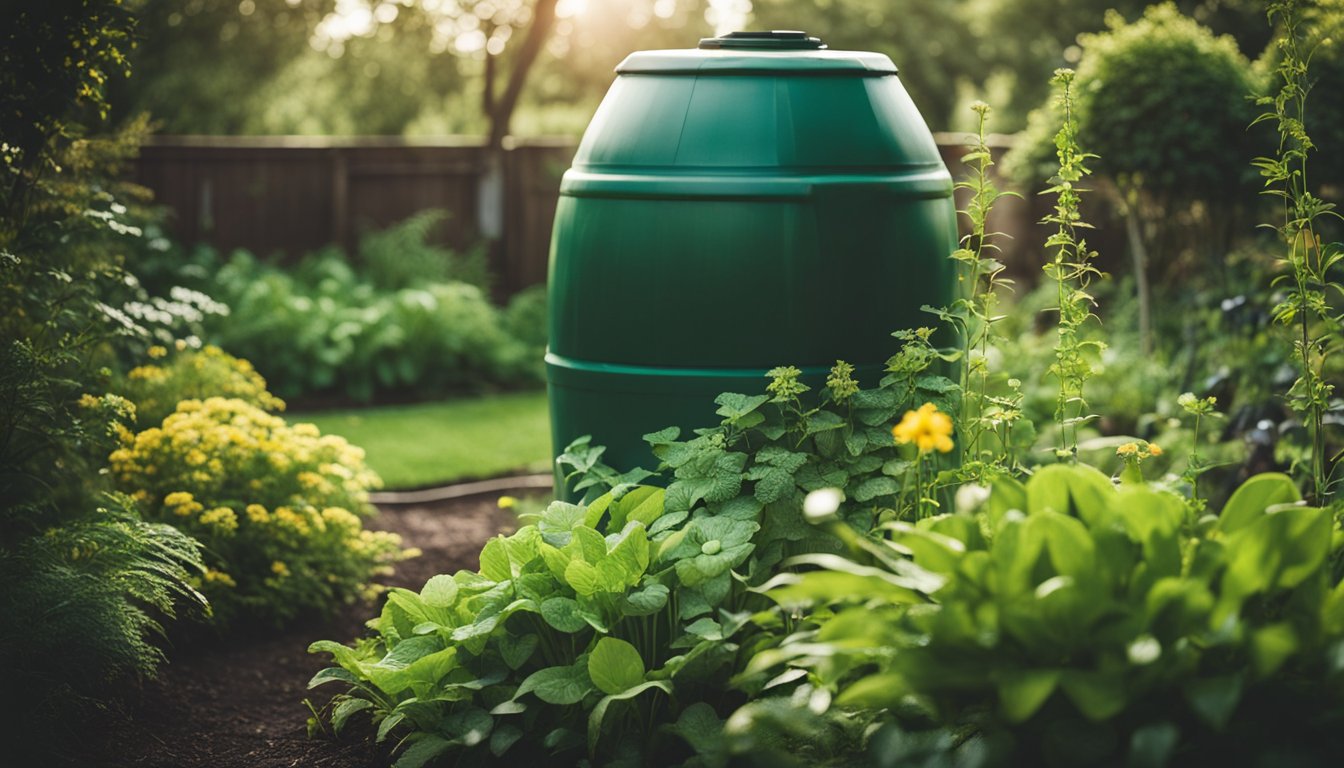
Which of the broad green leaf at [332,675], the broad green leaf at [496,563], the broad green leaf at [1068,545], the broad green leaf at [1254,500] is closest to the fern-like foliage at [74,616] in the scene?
the broad green leaf at [332,675]

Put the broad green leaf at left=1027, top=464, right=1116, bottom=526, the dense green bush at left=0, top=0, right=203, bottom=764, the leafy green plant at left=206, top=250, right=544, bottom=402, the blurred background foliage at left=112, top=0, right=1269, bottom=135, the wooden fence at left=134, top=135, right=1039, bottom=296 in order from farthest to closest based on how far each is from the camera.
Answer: the blurred background foliage at left=112, top=0, right=1269, bottom=135
the wooden fence at left=134, top=135, right=1039, bottom=296
the leafy green plant at left=206, top=250, right=544, bottom=402
the dense green bush at left=0, top=0, right=203, bottom=764
the broad green leaf at left=1027, top=464, right=1116, bottom=526

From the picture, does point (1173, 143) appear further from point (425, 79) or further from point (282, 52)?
point (425, 79)

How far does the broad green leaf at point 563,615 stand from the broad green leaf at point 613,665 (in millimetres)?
113

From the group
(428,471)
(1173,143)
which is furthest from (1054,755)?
(1173,143)

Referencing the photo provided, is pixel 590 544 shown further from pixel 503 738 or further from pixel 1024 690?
pixel 1024 690

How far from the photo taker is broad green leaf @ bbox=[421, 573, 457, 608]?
2.91 m

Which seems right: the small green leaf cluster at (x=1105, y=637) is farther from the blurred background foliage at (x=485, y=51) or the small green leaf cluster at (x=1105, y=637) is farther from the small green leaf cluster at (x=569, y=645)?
the blurred background foliage at (x=485, y=51)

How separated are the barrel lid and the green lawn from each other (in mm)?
3029

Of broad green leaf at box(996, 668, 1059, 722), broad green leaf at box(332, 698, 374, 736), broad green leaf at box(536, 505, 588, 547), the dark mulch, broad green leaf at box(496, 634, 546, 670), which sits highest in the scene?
broad green leaf at box(996, 668, 1059, 722)

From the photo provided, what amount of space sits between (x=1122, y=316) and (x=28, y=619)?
5877 millimetres

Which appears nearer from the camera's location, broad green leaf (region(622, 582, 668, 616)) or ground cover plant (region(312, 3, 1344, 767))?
ground cover plant (region(312, 3, 1344, 767))

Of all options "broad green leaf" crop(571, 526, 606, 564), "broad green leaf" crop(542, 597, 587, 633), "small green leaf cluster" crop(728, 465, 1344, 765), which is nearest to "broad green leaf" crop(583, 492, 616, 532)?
"broad green leaf" crop(571, 526, 606, 564)

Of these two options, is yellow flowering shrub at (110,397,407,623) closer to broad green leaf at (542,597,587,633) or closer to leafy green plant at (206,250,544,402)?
broad green leaf at (542,597,587,633)

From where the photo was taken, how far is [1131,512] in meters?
2.18
